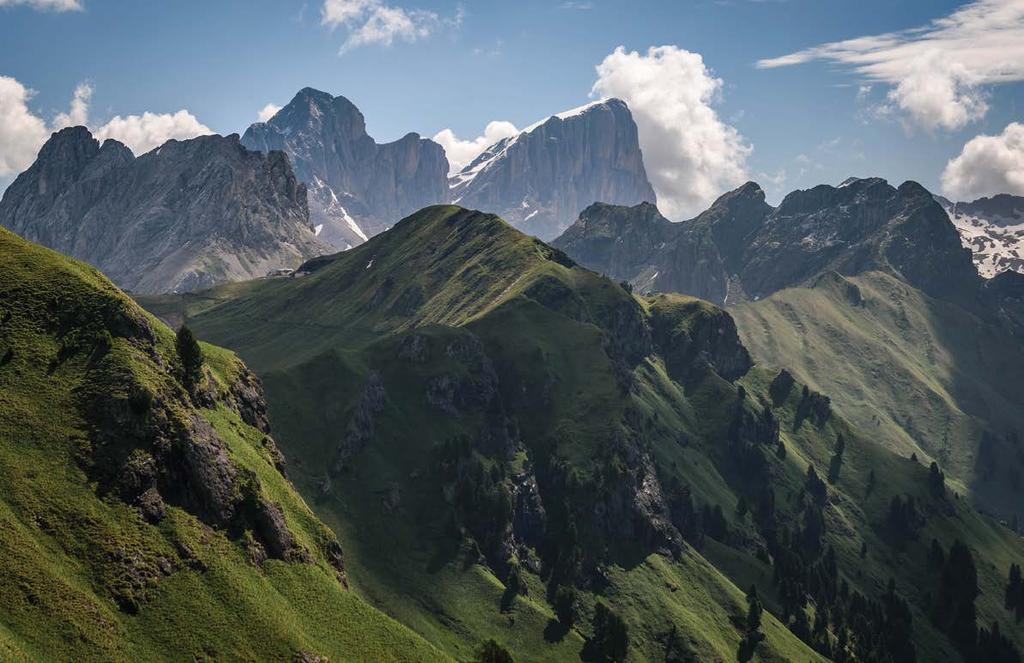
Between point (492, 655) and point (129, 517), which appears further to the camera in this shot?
point (492, 655)

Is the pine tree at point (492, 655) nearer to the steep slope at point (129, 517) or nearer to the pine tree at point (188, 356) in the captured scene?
the steep slope at point (129, 517)

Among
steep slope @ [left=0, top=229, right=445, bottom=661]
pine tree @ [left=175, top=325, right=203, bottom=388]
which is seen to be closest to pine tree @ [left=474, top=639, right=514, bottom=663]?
steep slope @ [left=0, top=229, right=445, bottom=661]

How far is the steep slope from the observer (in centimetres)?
12588

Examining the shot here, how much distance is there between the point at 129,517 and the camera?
5605 inches

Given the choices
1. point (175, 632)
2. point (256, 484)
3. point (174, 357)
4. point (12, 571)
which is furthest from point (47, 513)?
point (174, 357)

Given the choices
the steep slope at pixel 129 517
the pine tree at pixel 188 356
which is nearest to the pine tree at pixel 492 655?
the steep slope at pixel 129 517

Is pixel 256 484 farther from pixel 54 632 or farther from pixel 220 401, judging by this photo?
pixel 54 632

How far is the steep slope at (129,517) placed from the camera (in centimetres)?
12588

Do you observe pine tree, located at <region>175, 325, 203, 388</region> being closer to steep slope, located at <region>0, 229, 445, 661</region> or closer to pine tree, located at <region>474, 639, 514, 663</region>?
steep slope, located at <region>0, 229, 445, 661</region>

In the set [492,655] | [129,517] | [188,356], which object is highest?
[188,356]

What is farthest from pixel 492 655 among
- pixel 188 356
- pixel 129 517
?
pixel 188 356

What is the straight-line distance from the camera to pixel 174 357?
595 feet

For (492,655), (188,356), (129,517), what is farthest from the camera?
(188,356)

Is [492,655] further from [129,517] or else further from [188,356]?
[188,356]
